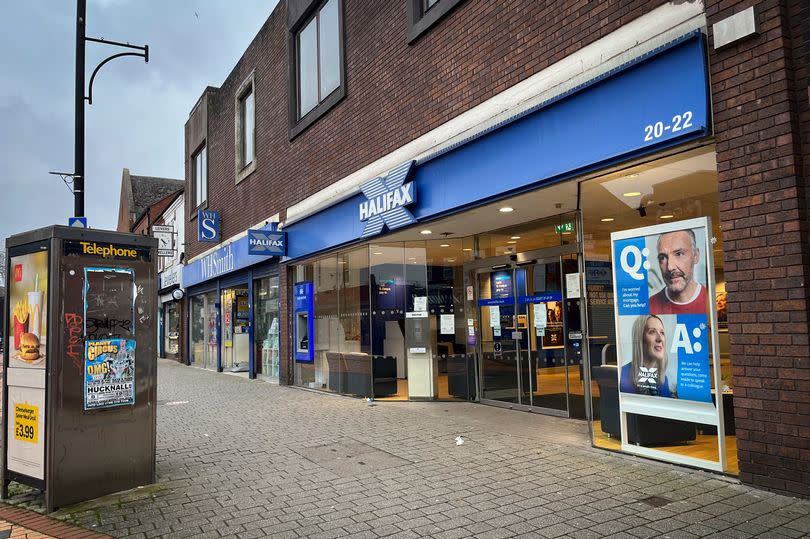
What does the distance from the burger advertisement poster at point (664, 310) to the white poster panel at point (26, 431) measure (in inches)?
220

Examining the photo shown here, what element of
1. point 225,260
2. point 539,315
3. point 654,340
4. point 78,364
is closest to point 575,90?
point 654,340

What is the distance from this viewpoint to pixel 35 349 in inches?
210

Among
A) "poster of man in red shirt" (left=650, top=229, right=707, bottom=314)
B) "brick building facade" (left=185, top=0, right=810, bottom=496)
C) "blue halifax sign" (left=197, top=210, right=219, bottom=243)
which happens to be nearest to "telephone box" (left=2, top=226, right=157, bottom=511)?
"brick building facade" (left=185, top=0, right=810, bottom=496)

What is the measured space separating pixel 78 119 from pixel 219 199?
990 centimetres

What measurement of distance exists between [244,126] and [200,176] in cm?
520

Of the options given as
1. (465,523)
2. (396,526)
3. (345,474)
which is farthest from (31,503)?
(465,523)

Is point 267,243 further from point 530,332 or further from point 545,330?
point 545,330

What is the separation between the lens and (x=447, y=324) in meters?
10.8

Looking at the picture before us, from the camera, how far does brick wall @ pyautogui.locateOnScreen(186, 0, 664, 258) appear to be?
6910mm

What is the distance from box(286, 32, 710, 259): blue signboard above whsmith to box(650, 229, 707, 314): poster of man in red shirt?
91 cm

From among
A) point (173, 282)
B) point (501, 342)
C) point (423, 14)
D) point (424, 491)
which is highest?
point (423, 14)

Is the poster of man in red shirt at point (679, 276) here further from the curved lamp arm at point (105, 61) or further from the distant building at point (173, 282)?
the distant building at point (173, 282)

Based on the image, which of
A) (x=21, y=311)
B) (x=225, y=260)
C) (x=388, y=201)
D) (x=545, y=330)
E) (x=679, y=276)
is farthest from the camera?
(x=225, y=260)

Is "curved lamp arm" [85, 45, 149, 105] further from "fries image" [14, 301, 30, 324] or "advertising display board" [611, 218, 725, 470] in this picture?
"advertising display board" [611, 218, 725, 470]
